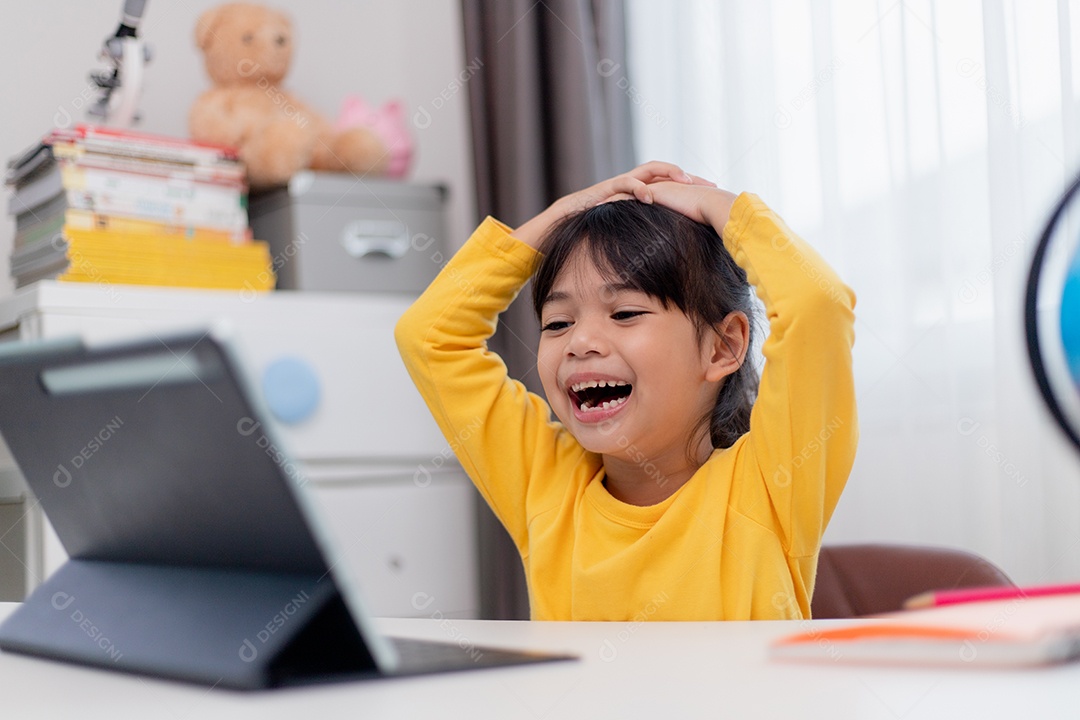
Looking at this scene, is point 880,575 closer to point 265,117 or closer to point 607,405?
point 607,405

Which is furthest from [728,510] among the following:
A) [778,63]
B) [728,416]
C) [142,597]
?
[778,63]

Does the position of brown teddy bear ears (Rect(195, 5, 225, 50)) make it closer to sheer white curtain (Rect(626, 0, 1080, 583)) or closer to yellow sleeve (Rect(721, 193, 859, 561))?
sheer white curtain (Rect(626, 0, 1080, 583))

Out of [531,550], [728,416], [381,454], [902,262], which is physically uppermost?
[902,262]

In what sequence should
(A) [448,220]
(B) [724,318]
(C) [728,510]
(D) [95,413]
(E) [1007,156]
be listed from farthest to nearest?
(A) [448,220] → (E) [1007,156] → (B) [724,318] → (C) [728,510] → (D) [95,413]

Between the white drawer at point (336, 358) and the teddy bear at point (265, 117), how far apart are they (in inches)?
11.8

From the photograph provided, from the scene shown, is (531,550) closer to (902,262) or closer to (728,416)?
(728,416)

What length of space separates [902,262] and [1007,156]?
0.22 m

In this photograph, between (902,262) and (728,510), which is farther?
(902,262)

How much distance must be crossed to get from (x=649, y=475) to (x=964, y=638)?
0.74m

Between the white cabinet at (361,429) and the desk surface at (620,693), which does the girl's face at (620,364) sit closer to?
the desk surface at (620,693)

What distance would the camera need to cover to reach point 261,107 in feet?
7.18

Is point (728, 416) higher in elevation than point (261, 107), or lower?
lower

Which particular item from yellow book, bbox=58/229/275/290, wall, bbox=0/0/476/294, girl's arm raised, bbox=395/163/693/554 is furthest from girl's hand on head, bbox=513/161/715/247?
wall, bbox=0/0/476/294

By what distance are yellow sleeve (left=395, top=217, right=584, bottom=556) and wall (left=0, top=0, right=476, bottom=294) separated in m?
1.26
